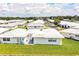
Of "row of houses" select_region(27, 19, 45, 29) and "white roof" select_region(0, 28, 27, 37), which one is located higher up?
"row of houses" select_region(27, 19, 45, 29)

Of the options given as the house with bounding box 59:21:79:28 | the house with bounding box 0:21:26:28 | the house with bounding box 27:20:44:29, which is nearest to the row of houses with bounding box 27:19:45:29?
the house with bounding box 27:20:44:29

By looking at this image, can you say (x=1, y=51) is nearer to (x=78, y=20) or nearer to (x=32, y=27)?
(x=32, y=27)

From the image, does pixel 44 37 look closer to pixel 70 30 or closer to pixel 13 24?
pixel 70 30

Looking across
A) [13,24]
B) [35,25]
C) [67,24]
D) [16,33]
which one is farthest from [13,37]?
[67,24]

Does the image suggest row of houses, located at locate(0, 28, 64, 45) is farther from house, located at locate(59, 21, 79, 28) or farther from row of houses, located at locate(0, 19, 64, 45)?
house, located at locate(59, 21, 79, 28)

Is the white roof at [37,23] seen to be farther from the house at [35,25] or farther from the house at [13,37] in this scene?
the house at [13,37]

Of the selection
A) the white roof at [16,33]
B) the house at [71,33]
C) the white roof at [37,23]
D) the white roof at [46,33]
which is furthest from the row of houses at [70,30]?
the white roof at [16,33]

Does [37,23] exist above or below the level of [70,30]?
above
